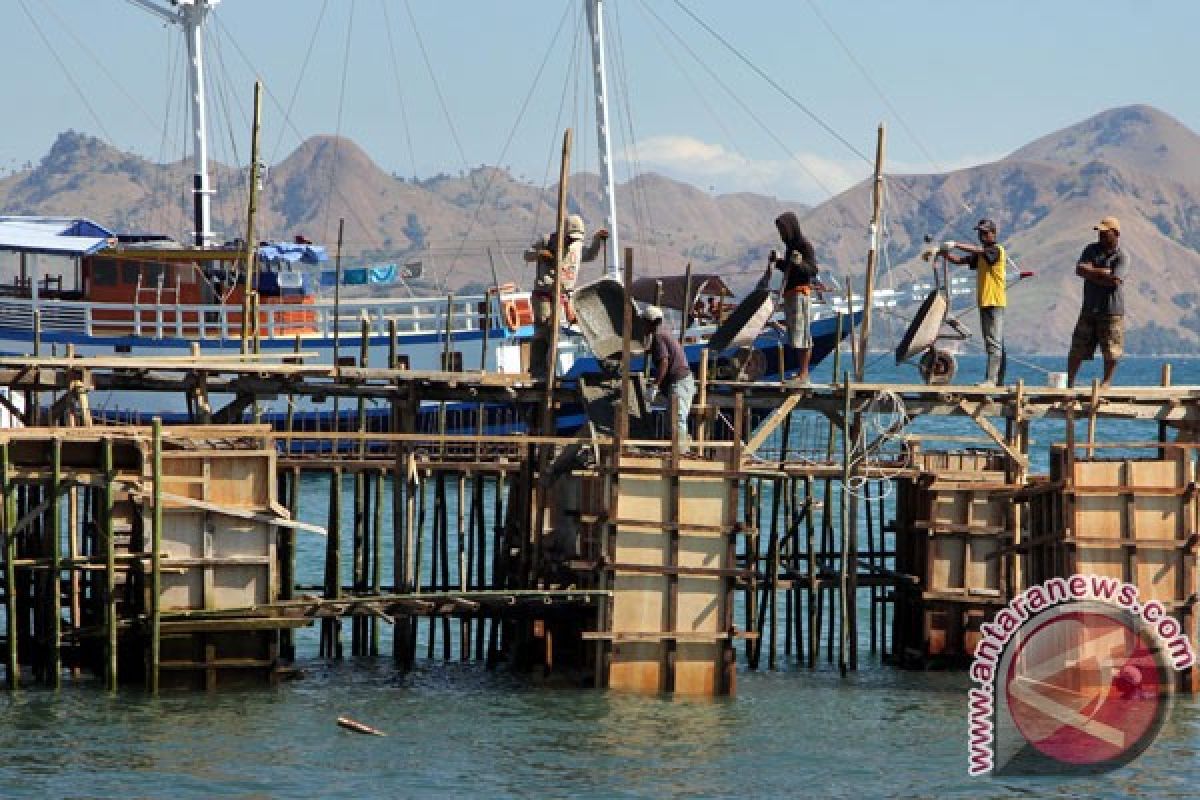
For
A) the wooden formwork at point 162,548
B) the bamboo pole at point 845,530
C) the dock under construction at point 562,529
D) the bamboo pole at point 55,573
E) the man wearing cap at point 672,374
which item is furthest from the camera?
the bamboo pole at point 845,530

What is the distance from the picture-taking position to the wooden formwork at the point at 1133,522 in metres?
24.0

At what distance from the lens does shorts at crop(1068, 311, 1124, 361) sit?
26.2 m

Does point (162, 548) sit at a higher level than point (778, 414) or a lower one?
lower

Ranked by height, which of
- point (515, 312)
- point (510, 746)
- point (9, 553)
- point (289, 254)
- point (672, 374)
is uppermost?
point (289, 254)

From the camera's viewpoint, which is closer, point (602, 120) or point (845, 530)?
point (845, 530)

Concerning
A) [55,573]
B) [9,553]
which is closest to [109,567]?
[55,573]

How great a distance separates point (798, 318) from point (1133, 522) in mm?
5440

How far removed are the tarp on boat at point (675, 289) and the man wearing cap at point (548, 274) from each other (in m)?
4.11


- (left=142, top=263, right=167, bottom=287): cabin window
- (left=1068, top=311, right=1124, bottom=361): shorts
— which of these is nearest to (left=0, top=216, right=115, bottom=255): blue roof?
(left=142, top=263, right=167, bottom=287): cabin window

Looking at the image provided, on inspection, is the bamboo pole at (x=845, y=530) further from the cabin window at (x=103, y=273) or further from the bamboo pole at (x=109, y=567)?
the cabin window at (x=103, y=273)

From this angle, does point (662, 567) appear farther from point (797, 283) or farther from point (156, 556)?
point (797, 283)

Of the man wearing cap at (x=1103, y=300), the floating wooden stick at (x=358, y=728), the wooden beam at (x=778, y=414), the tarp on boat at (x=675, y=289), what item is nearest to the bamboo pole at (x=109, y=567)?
the floating wooden stick at (x=358, y=728)

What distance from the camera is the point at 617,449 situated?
2316 centimetres

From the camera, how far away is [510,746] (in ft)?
73.2
